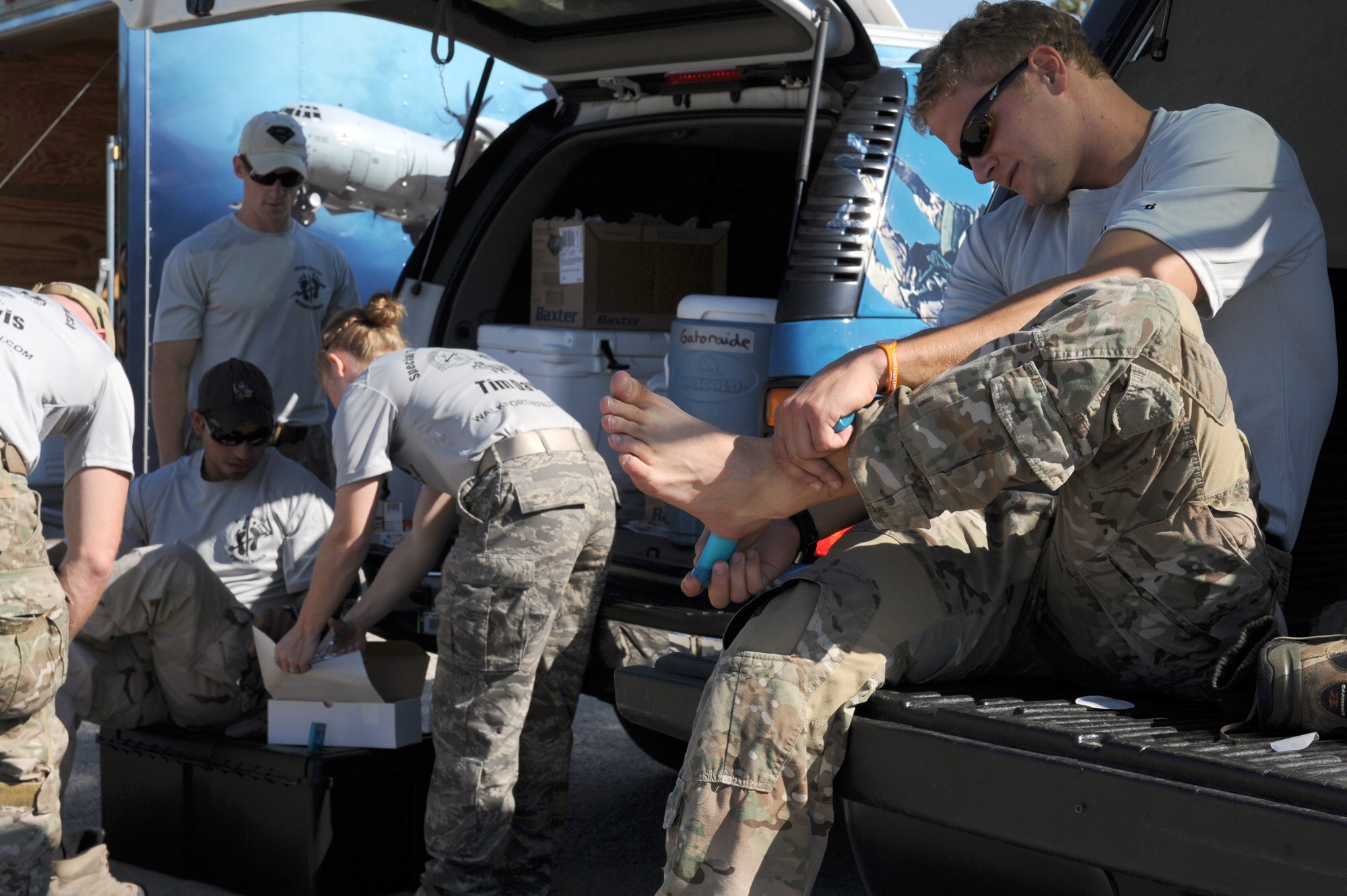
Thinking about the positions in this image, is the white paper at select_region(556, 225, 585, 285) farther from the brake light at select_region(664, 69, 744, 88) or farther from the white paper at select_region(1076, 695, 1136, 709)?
the white paper at select_region(1076, 695, 1136, 709)

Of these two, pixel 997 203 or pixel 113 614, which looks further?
pixel 113 614

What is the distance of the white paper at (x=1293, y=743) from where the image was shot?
5.34 ft

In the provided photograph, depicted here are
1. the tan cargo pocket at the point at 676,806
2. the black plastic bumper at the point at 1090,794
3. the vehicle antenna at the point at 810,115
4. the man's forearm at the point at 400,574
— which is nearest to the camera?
the black plastic bumper at the point at 1090,794

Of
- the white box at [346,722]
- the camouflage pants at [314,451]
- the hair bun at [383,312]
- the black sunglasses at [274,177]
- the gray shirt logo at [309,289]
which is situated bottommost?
the white box at [346,722]

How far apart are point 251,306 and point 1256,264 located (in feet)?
12.6

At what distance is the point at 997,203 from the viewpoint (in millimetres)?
2998

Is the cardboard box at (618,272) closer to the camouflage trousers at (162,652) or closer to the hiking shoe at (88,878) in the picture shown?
the camouflage trousers at (162,652)

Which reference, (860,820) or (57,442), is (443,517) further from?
(57,442)

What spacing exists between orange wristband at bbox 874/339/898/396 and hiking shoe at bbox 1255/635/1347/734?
582mm

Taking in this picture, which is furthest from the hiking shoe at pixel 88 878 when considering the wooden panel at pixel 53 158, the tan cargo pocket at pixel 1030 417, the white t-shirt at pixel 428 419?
the wooden panel at pixel 53 158

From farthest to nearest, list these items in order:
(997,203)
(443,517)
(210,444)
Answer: (210,444)
(443,517)
(997,203)

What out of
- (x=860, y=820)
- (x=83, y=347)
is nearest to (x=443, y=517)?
(x=83, y=347)

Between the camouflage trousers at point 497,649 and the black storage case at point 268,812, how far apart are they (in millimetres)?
190

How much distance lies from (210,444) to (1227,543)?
2.90 metres
